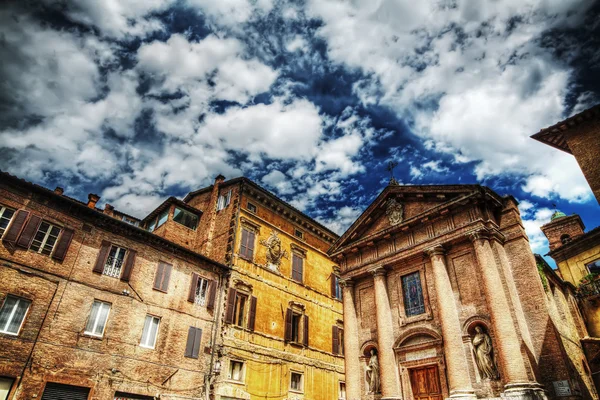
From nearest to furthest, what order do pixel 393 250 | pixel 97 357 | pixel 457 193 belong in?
pixel 97 357 → pixel 457 193 → pixel 393 250

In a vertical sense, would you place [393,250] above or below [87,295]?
above

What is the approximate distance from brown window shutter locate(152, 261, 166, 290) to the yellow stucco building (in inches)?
156

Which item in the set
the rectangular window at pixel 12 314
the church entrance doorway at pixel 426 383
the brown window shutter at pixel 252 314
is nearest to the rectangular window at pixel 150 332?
the rectangular window at pixel 12 314

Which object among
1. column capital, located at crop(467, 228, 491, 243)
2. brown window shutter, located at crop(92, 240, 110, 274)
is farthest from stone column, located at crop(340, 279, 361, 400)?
brown window shutter, located at crop(92, 240, 110, 274)

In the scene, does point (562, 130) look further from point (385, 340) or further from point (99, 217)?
point (99, 217)

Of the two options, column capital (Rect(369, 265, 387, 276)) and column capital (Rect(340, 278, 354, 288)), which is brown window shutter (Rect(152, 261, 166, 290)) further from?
column capital (Rect(369, 265, 387, 276))

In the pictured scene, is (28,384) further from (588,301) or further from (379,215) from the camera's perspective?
(588,301)

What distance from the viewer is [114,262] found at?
17.9 metres

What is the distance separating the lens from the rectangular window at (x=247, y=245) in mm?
23578

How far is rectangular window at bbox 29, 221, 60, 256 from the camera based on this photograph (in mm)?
15695

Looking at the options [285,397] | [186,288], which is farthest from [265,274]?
[285,397]

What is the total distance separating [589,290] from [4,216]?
30.8 meters

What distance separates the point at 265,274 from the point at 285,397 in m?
7.28

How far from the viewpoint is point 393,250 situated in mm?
18953
